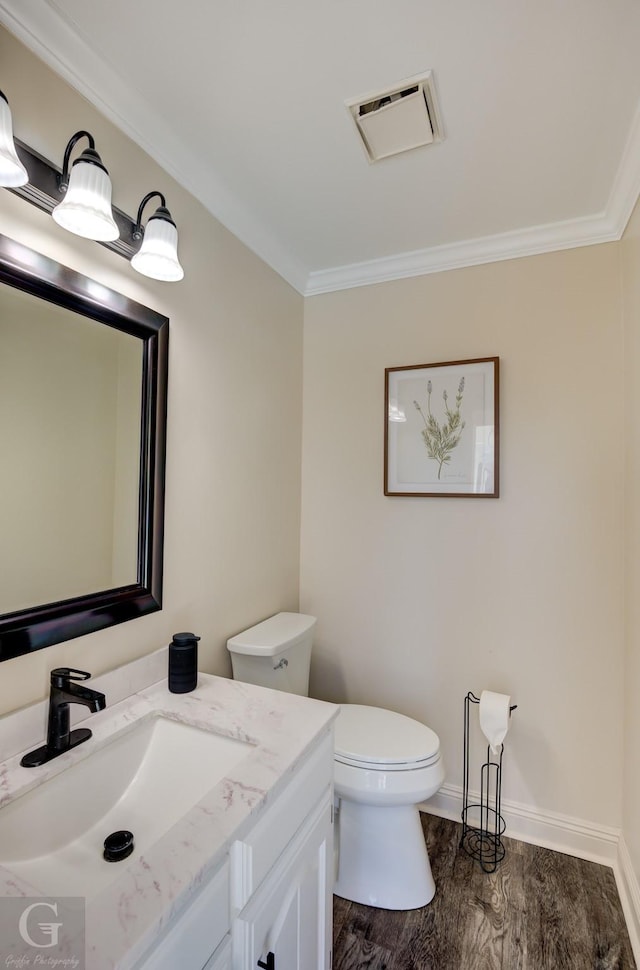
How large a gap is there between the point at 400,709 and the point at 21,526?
171 centimetres

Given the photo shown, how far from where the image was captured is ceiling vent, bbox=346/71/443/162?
1249 millimetres

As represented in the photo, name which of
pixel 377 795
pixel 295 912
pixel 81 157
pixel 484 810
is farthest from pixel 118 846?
pixel 484 810

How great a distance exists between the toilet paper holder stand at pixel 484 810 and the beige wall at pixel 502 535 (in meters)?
0.05

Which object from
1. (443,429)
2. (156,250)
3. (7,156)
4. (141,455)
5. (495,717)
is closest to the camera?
(7,156)

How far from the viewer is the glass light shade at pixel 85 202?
1.01 m

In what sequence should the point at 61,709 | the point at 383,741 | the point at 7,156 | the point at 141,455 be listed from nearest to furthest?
the point at 7,156 < the point at 61,709 < the point at 141,455 < the point at 383,741

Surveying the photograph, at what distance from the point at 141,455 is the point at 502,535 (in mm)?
1423

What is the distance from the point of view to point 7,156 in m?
0.86

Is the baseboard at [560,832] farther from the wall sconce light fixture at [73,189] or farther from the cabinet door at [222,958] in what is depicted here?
the wall sconce light fixture at [73,189]

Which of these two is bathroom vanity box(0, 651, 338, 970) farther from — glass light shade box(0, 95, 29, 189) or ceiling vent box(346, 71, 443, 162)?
ceiling vent box(346, 71, 443, 162)

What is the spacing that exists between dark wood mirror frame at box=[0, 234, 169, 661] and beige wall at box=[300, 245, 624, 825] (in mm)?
1012

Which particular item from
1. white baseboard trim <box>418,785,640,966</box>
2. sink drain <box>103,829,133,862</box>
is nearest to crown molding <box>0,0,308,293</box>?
sink drain <box>103,829,133,862</box>

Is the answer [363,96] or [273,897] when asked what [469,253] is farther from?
[273,897]

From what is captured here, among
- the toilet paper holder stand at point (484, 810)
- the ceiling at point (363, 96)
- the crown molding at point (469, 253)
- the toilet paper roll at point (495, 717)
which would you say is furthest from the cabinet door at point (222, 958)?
the crown molding at point (469, 253)
